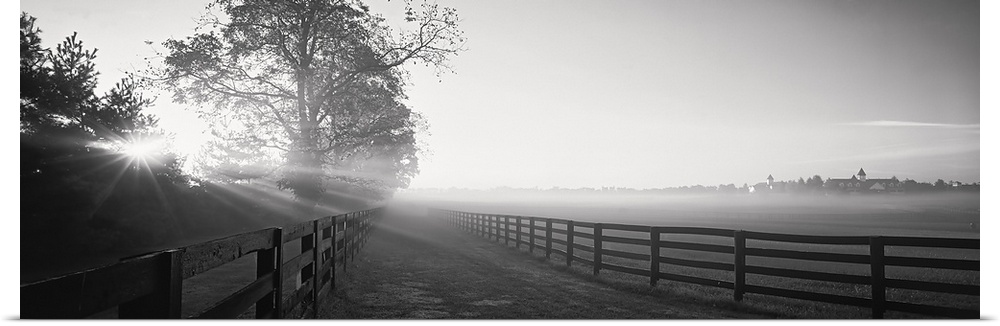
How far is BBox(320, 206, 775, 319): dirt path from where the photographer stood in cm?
741

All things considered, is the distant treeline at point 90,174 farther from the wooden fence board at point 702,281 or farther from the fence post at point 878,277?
the fence post at point 878,277

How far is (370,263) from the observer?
1355cm

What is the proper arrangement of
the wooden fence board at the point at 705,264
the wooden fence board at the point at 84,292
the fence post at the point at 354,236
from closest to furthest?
1. the wooden fence board at the point at 84,292
2. the wooden fence board at the point at 705,264
3. the fence post at the point at 354,236

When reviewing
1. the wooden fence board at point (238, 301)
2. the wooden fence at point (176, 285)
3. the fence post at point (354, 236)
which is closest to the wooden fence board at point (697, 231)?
the wooden fence at point (176, 285)

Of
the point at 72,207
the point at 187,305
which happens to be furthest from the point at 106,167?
the point at 187,305

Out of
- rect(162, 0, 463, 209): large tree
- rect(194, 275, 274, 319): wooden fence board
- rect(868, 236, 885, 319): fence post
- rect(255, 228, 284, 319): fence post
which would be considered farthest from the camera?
rect(162, 0, 463, 209): large tree

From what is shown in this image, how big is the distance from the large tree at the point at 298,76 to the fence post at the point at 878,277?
14.1 meters

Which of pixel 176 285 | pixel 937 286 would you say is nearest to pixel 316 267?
pixel 176 285

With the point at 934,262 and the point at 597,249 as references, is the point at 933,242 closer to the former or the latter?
the point at 934,262

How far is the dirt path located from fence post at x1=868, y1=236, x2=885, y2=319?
158 centimetres

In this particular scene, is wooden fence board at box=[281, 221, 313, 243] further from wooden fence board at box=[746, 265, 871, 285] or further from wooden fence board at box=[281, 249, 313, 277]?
wooden fence board at box=[746, 265, 871, 285]

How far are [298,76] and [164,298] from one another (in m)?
16.7

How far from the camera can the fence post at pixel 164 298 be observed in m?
2.63

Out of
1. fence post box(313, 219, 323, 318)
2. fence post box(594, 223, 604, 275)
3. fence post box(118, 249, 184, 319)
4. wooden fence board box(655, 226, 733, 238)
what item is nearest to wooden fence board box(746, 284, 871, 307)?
wooden fence board box(655, 226, 733, 238)
